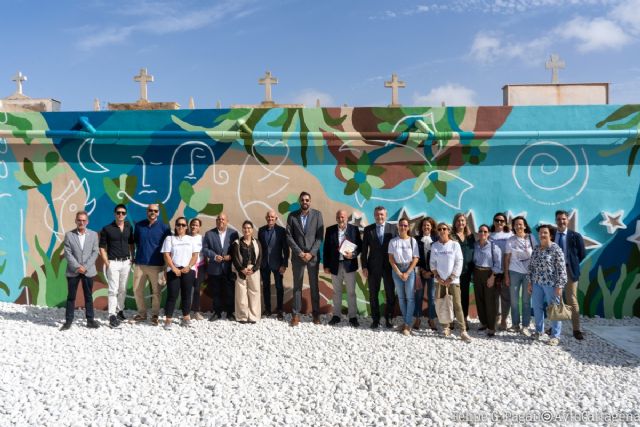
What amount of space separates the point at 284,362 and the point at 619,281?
525 centimetres

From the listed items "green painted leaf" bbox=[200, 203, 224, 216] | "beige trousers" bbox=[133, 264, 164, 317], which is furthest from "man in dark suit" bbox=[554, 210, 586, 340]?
"beige trousers" bbox=[133, 264, 164, 317]

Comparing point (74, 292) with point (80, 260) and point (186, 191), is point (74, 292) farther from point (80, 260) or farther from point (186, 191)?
point (186, 191)

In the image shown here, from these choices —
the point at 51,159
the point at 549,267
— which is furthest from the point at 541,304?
the point at 51,159

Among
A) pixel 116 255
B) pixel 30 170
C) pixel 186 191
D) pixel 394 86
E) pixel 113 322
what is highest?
pixel 394 86

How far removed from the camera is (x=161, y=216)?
22.1 ft

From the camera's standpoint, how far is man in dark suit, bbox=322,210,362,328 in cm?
593

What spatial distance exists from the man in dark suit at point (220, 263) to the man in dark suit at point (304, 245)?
91cm

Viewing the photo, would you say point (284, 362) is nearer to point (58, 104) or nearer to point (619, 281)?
point (619, 281)

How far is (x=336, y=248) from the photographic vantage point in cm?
598

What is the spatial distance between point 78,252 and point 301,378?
3.62 metres

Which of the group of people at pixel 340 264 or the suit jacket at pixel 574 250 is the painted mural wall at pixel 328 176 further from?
the suit jacket at pixel 574 250

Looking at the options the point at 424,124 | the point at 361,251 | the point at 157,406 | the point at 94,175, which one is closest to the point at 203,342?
the point at 157,406

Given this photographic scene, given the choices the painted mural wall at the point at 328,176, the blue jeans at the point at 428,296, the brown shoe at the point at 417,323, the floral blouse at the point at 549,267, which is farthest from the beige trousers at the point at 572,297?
the brown shoe at the point at 417,323

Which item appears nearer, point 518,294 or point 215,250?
point 518,294
